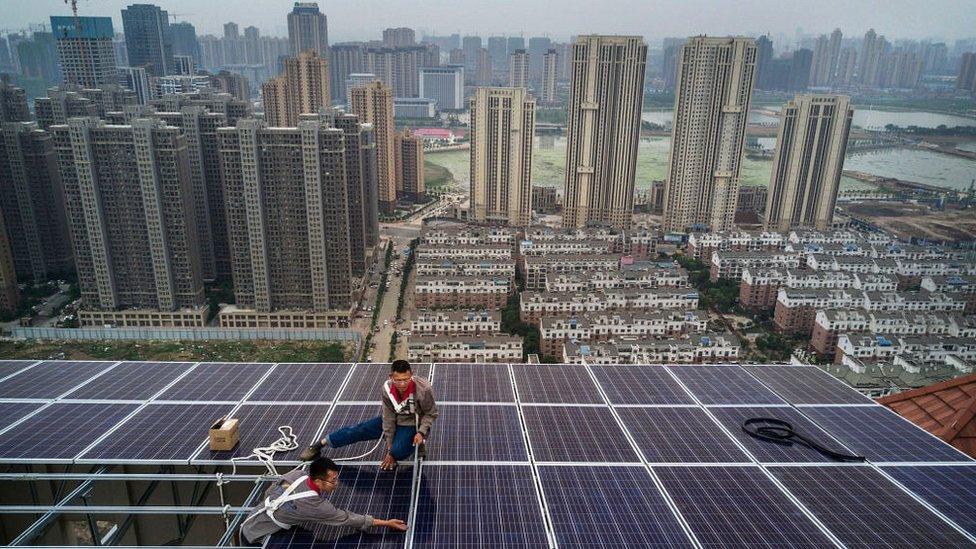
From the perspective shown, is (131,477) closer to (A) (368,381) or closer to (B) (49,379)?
(A) (368,381)

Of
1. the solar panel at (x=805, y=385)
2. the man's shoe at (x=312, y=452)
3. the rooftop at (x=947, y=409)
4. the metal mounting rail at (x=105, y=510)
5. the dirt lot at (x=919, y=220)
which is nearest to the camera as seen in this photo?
the metal mounting rail at (x=105, y=510)

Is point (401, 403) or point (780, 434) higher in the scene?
point (401, 403)

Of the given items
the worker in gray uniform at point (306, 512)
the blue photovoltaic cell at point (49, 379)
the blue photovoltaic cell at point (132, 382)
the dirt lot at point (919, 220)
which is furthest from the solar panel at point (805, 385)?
the dirt lot at point (919, 220)

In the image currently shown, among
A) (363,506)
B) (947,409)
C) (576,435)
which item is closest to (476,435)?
(576,435)

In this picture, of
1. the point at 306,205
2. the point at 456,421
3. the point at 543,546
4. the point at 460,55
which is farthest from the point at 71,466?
the point at 460,55

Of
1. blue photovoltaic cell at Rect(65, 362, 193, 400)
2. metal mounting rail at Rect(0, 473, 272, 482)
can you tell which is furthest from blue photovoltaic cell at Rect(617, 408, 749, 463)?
blue photovoltaic cell at Rect(65, 362, 193, 400)

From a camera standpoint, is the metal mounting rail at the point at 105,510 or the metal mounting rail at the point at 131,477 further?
the metal mounting rail at the point at 131,477

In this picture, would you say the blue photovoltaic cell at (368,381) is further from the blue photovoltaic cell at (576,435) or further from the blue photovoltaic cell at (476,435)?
the blue photovoltaic cell at (576,435)
